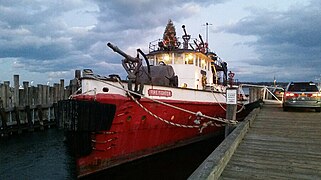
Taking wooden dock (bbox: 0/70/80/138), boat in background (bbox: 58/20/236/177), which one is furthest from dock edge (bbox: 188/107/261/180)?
wooden dock (bbox: 0/70/80/138)

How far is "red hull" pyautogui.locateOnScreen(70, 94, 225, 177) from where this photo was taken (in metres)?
7.93

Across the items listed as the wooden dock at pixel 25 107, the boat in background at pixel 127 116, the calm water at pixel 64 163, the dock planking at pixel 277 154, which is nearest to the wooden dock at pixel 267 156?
the dock planking at pixel 277 154

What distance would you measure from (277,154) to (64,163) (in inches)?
314

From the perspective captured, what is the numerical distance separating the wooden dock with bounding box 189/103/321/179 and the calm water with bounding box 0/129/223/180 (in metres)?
2.98

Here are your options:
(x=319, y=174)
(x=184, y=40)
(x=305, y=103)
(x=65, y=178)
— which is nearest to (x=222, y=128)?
(x=305, y=103)

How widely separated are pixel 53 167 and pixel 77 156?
8.47ft

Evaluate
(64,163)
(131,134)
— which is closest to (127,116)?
(131,134)

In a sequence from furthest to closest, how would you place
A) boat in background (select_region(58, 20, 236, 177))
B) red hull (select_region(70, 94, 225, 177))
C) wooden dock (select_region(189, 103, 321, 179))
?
red hull (select_region(70, 94, 225, 177)) → boat in background (select_region(58, 20, 236, 177)) → wooden dock (select_region(189, 103, 321, 179))

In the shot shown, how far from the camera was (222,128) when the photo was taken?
51.2 feet

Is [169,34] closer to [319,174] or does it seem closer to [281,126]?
[281,126]

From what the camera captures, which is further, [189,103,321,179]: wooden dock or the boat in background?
the boat in background

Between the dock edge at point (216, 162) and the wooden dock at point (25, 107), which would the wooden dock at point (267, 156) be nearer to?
the dock edge at point (216, 162)

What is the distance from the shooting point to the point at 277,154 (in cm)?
573

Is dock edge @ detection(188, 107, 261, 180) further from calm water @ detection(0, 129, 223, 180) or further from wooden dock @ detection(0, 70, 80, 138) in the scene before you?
wooden dock @ detection(0, 70, 80, 138)
